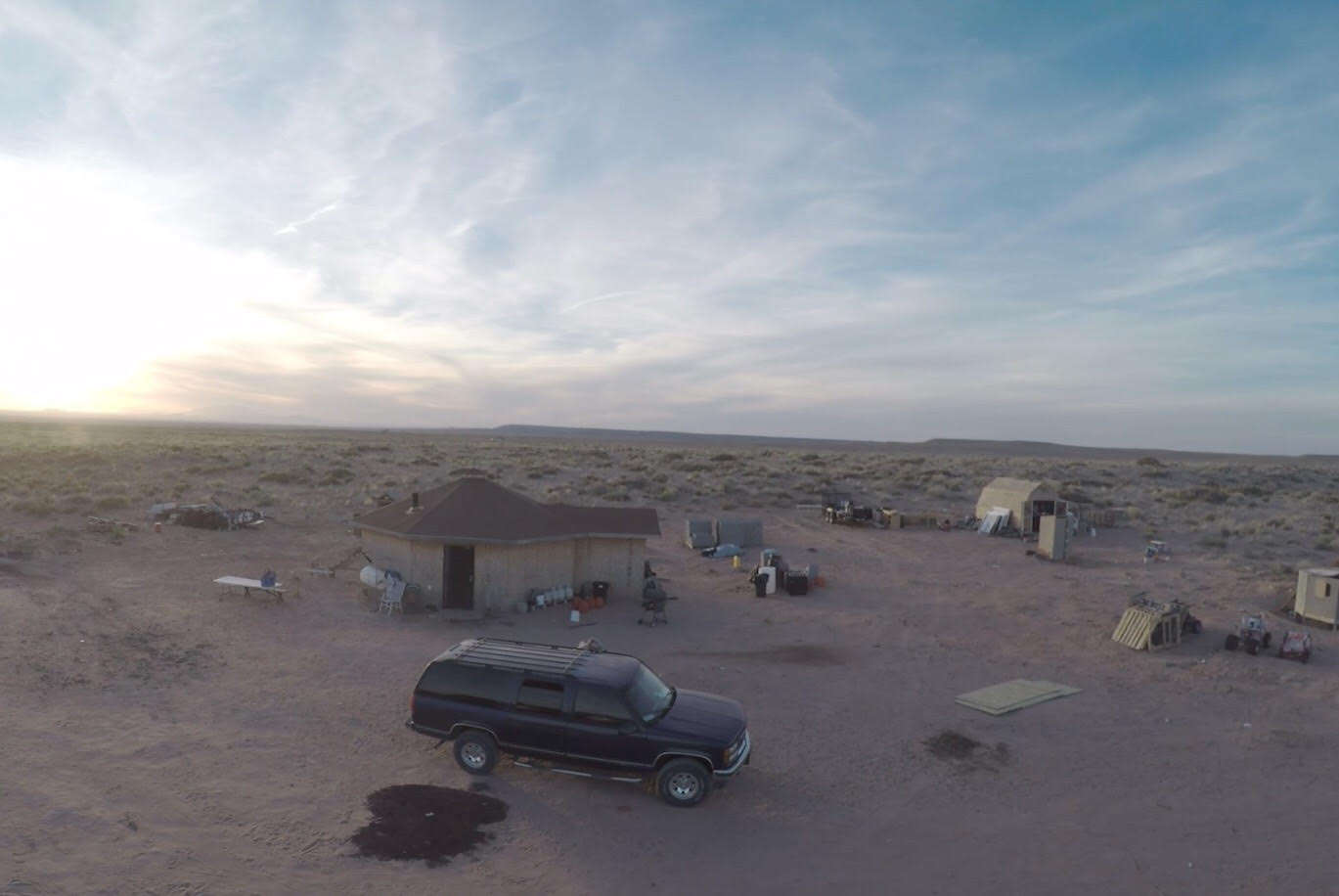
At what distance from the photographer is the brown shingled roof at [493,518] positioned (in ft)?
67.3

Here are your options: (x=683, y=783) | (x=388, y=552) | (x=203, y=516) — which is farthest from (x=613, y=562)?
(x=203, y=516)

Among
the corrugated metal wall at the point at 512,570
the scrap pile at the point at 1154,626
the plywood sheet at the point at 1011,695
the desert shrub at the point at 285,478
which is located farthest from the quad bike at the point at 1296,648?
the desert shrub at the point at 285,478

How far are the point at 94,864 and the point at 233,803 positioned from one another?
5.63 ft

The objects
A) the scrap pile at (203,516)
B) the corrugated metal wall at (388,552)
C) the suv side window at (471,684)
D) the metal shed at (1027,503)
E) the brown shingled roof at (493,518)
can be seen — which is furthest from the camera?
the metal shed at (1027,503)

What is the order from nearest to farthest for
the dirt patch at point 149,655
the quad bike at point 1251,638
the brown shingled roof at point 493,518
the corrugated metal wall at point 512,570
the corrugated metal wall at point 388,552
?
1. the dirt patch at point 149,655
2. the quad bike at point 1251,638
3. the brown shingled roof at point 493,518
4. the corrugated metal wall at point 512,570
5. the corrugated metal wall at point 388,552

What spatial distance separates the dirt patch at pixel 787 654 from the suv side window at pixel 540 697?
283 inches

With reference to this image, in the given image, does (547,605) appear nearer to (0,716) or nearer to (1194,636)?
(0,716)

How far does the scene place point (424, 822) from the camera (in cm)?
1030

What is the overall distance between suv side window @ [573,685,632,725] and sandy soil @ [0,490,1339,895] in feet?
3.60

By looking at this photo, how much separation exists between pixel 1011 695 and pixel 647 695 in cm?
789

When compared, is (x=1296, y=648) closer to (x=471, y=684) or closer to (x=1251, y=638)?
(x=1251, y=638)

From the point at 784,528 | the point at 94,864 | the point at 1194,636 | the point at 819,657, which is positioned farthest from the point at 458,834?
the point at 784,528

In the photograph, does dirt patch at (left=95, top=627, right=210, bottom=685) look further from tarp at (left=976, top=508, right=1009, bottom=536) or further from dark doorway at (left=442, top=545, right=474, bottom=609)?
tarp at (left=976, top=508, right=1009, bottom=536)

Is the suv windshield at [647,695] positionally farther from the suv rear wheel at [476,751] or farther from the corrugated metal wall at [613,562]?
the corrugated metal wall at [613,562]
